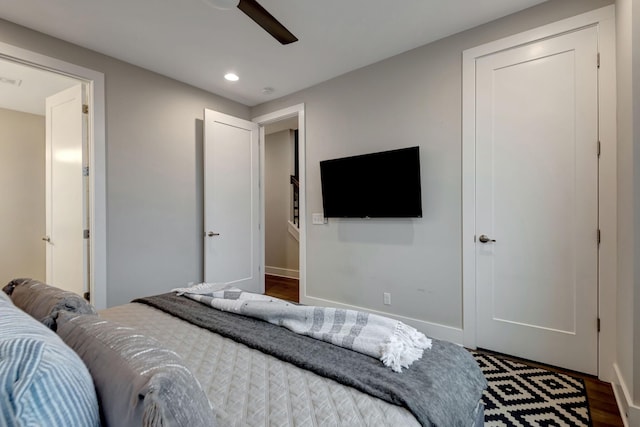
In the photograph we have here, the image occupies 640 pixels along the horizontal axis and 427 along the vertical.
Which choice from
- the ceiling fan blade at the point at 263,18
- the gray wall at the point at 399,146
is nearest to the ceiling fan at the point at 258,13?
the ceiling fan blade at the point at 263,18

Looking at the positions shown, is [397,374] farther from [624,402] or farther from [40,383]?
[624,402]

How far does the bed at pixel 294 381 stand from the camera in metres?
0.83

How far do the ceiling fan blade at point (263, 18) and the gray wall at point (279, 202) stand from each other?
12.3 feet

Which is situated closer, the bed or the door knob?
the bed

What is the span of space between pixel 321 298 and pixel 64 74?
331 cm

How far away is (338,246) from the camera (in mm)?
3383

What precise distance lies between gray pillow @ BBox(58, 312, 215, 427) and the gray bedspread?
511mm

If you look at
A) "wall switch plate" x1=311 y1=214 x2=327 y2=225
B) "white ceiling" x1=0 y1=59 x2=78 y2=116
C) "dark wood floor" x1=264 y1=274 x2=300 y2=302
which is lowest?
"dark wood floor" x1=264 y1=274 x2=300 y2=302

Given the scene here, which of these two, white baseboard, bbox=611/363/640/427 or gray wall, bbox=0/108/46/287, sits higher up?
gray wall, bbox=0/108/46/287

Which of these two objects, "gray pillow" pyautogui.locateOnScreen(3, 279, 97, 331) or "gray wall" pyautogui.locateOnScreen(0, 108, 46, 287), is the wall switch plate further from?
"gray wall" pyautogui.locateOnScreen(0, 108, 46, 287)

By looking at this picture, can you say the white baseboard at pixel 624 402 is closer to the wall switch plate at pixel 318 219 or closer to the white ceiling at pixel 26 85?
the wall switch plate at pixel 318 219

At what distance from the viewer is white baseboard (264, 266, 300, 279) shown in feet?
18.3

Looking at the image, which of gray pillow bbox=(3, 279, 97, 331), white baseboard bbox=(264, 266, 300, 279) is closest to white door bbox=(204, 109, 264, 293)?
white baseboard bbox=(264, 266, 300, 279)

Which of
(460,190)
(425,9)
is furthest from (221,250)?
(425,9)
